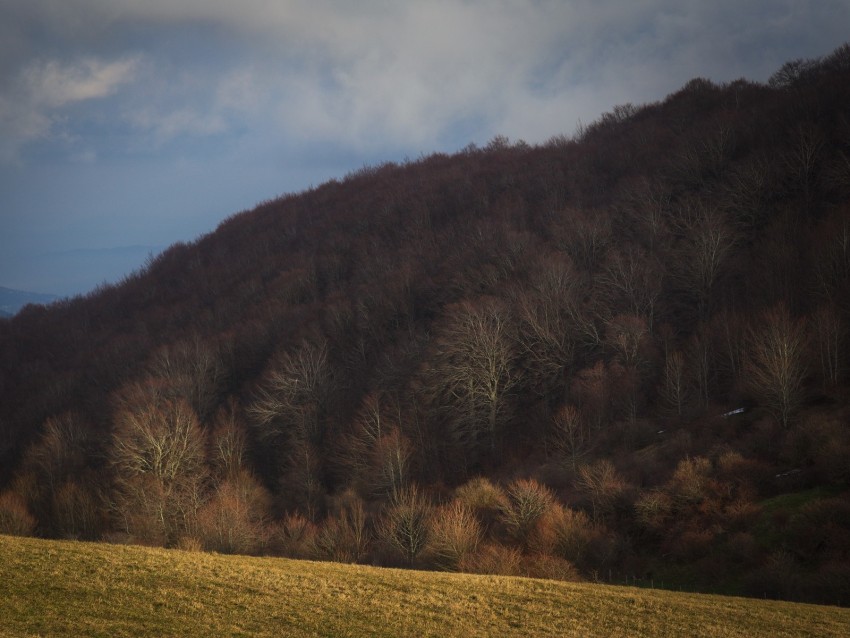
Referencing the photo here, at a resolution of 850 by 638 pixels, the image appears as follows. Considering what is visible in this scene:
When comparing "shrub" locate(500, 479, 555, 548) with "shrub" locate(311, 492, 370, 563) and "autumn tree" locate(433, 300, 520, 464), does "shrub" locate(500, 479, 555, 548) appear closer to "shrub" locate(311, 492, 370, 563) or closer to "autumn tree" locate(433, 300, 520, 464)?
"shrub" locate(311, 492, 370, 563)

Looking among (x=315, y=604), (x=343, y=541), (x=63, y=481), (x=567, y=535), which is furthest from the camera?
(x=63, y=481)

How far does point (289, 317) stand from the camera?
100 m

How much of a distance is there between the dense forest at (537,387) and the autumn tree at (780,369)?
234 millimetres

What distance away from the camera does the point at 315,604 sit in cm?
2097

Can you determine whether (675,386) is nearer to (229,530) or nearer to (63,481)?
(229,530)

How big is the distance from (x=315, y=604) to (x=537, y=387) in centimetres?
4821

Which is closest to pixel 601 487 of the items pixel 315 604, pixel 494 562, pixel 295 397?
pixel 494 562

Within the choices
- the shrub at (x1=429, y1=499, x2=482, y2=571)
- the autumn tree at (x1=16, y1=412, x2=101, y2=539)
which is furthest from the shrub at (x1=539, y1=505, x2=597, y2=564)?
the autumn tree at (x1=16, y1=412, x2=101, y2=539)

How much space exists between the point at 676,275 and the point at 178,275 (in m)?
117

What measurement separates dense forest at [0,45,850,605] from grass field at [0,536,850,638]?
8278mm

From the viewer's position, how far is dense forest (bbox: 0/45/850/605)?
37000 millimetres

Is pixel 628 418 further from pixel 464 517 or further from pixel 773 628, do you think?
pixel 773 628

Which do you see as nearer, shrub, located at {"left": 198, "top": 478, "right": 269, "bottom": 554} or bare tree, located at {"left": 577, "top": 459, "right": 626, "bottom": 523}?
shrub, located at {"left": 198, "top": 478, "right": 269, "bottom": 554}

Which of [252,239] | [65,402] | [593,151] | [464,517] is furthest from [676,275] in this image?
[252,239]
